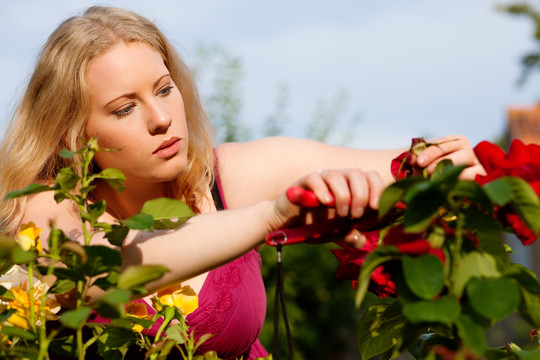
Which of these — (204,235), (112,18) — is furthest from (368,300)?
(204,235)

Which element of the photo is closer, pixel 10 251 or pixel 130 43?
pixel 10 251

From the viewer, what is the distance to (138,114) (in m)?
1.71

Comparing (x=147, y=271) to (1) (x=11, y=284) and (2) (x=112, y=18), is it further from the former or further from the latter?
(2) (x=112, y=18)

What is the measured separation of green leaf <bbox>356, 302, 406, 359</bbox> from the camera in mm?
983

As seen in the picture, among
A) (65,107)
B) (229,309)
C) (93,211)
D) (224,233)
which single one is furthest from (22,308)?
(229,309)

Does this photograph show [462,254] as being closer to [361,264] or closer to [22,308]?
[361,264]

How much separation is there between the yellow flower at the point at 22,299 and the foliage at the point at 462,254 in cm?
52

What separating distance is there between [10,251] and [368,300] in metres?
5.72

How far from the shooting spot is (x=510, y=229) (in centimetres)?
91

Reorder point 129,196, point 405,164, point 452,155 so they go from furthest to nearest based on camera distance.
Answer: point 129,196
point 452,155
point 405,164

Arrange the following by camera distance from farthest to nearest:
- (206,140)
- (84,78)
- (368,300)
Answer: (368,300) → (206,140) → (84,78)

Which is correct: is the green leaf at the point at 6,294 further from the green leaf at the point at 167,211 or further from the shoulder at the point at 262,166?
the shoulder at the point at 262,166

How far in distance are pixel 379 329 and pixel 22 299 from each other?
0.57 metres

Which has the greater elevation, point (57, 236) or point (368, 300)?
point (57, 236)
